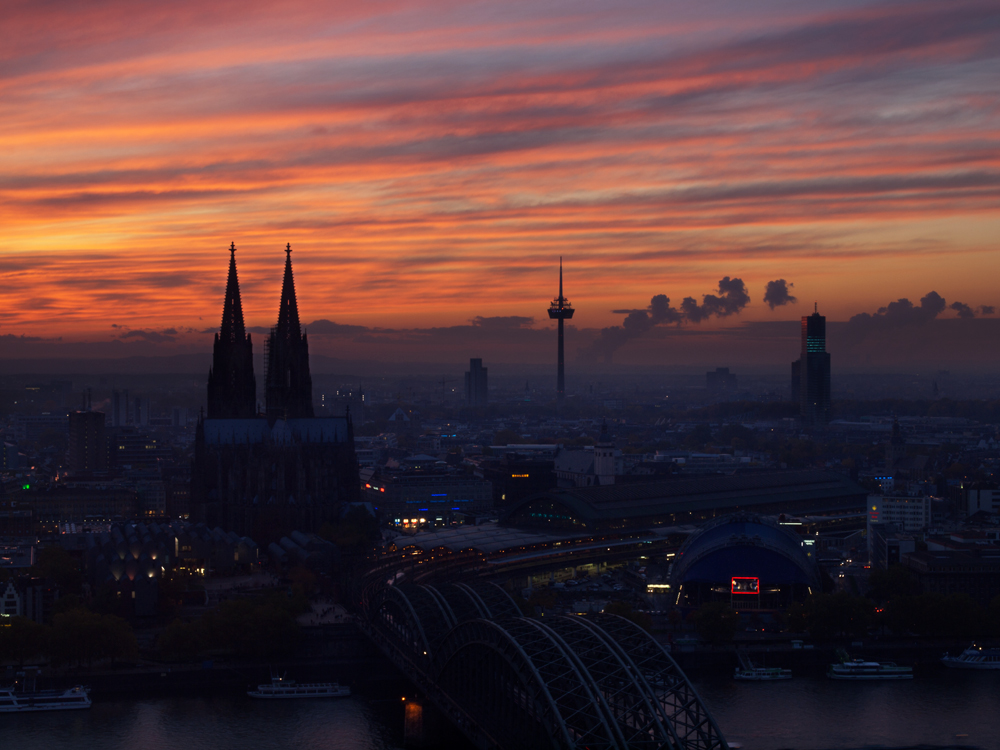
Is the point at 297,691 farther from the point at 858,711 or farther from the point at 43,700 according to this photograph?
the point at 858,711

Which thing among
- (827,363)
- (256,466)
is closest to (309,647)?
(256,466)

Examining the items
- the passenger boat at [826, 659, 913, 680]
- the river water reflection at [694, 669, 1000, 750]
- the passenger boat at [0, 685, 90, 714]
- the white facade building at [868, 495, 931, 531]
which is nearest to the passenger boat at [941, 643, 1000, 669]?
the river water reflection at [694, 669, 1000, 750]

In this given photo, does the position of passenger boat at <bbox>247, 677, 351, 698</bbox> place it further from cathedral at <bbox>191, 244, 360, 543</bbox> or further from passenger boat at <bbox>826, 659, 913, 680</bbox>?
cathedral at <bbox>191, 244, 360, 543</bbox>

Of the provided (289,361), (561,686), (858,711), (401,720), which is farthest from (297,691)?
(289,361)

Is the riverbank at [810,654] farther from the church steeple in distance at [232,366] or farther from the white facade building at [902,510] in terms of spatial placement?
the church steeple in distance at [232,366]

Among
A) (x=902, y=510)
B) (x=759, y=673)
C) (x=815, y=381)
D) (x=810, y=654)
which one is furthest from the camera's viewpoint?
(x=815, y=381)

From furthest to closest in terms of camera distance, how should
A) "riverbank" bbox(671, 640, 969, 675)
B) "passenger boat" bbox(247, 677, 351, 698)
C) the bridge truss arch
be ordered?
"riverbank" bbox(671, 640, 969, 675)
"passenger boat" bbox(247, 677, 351, 698)
the bridge truss arch
